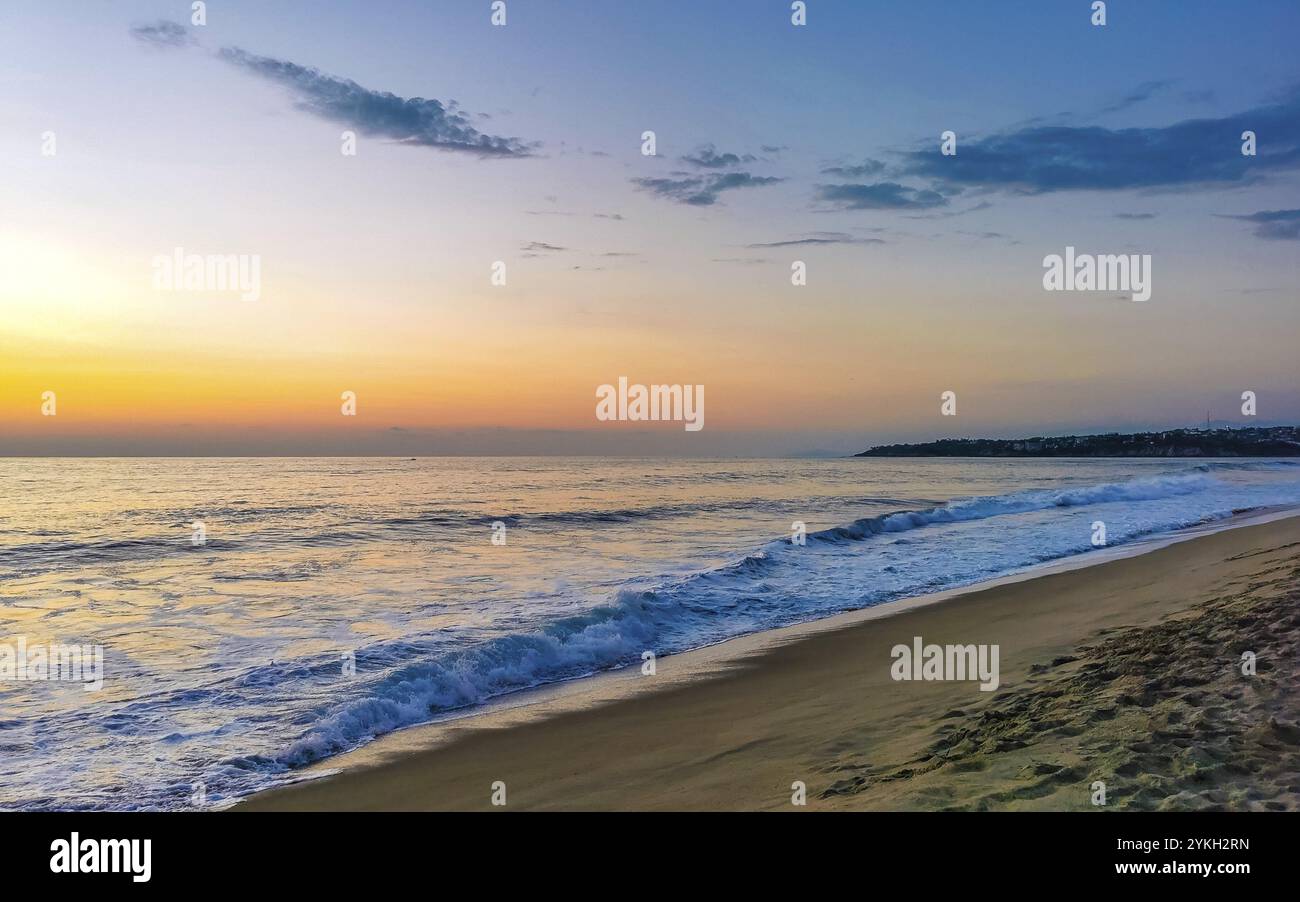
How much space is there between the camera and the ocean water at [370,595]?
8.09 meters

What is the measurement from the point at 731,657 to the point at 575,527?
18.7m

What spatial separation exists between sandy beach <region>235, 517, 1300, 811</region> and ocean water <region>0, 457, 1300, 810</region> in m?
1.22

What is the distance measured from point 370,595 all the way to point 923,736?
1231 centimetres

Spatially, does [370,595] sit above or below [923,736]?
below

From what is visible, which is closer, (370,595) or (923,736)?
(923,736)

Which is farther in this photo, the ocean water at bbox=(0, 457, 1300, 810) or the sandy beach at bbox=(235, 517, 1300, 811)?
the ocean water at bbox=(0, 457, 1300, 810)

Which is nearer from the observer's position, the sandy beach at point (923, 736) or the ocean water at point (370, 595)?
the sandy beach at point (923, 736)

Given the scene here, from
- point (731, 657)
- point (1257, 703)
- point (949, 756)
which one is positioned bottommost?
point (731, 657)

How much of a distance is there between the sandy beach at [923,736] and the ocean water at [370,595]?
4.00 ft

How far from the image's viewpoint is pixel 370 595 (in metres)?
16.1

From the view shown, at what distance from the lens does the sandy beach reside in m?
5.02
